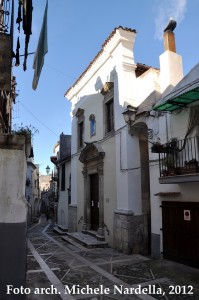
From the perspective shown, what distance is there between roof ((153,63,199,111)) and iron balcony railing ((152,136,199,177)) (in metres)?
1.14

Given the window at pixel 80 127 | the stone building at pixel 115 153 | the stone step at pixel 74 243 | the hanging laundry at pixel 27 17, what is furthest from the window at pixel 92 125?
the hanging laundry at pixel 27 17

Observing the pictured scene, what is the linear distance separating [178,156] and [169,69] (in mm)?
3432

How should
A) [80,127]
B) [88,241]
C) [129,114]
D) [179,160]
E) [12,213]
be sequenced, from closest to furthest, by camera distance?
[12,213], [179,160], [129,114], [88,241], [80,127]

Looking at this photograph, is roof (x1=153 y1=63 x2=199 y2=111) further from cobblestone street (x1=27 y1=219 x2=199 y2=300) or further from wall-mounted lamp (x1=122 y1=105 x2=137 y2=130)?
cobblestone street (x1=27 y1=219 x2=199 y2=300)

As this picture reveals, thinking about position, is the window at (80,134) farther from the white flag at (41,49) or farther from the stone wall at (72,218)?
the white flag at (41,49)

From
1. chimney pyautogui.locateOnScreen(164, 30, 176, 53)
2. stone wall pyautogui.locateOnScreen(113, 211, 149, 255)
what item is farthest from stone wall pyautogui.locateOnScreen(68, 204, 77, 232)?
chimney pyautogui.locateOnScreen(164, 30, 176, 53)

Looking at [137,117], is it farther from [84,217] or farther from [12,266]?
[12,266]

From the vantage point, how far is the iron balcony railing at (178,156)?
7.74 metres

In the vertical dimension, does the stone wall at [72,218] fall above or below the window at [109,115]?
below

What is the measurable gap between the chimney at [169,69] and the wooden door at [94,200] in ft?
20.1

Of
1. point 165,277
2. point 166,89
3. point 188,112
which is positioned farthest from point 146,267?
point 166,89

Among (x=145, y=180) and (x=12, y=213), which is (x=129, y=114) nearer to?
(x=145, y=180)

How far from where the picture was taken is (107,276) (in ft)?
24.3

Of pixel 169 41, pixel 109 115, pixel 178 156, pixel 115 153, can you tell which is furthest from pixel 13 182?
pixel 109 115
